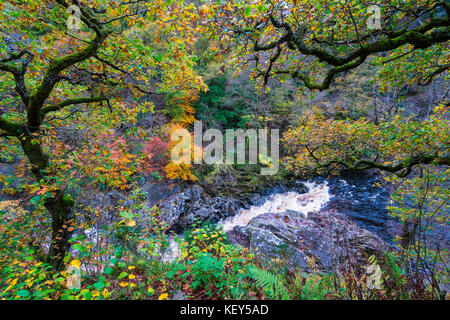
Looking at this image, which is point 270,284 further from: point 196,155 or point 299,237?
point 196,155

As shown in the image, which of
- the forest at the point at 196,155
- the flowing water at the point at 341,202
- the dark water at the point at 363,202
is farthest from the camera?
the flowing water at the point at 341,202

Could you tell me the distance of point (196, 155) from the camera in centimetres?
1039

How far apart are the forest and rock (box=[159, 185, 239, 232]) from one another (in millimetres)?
81

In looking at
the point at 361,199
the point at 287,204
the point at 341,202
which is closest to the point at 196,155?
the point at 287,204

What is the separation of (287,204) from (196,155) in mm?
6548

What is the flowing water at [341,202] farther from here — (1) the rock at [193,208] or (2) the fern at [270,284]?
(2) the fern at [270,284]

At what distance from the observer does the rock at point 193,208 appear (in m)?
8.84

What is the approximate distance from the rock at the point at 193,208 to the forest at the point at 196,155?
Answer: 3.2 inches

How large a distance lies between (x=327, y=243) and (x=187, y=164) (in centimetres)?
761

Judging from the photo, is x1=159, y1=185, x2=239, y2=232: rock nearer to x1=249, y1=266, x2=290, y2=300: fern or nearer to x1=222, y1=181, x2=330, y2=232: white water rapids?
x1=222, y1=181, x2=330, y2=232: white water rapids

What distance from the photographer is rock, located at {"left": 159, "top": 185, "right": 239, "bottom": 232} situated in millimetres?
8836

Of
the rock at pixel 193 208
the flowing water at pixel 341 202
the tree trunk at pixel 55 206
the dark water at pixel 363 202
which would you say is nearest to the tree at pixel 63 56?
the tree trunk at pixel 55 206

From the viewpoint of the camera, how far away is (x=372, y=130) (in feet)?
14.7
